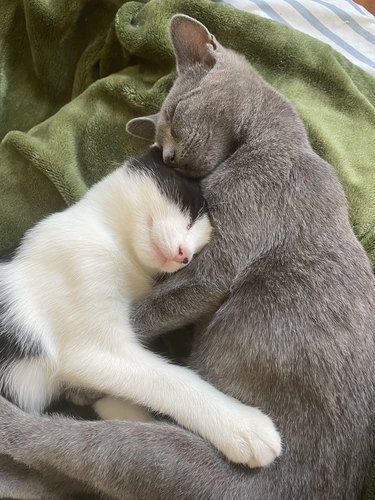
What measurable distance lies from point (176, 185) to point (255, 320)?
1.13ft

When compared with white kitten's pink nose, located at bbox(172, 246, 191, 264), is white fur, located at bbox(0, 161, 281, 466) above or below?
below

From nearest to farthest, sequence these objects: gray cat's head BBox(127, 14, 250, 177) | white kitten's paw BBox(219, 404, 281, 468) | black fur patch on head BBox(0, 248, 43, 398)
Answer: white kitten's paw BBox(219, 404, 281, 468) → black fur patch on head BBox(0, 248, 43, 398) → gray cat's head BBox(127, 14, 250, 177)

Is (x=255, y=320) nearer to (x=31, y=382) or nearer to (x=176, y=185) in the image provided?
(x=176, y=185)

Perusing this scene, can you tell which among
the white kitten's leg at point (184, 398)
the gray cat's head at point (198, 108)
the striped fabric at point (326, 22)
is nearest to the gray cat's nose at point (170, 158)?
the gray cat's head at point (198, 108)

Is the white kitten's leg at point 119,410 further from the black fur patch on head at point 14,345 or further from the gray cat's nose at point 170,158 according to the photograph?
the gray cat's nose at point 170,158

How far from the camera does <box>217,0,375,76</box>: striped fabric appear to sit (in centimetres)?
194

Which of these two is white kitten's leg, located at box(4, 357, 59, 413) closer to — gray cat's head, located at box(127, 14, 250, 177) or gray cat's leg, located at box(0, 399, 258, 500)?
gray cat's leg, located at box(0, 399, 258, 500)

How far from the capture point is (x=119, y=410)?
1.28 meters

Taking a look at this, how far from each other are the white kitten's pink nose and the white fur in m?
0.01

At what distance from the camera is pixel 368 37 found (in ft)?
6.44

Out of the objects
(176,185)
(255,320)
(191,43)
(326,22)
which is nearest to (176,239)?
(176,185)

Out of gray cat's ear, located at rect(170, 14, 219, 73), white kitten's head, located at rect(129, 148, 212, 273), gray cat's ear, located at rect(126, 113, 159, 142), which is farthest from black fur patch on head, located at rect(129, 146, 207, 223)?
gray cat's ear, located at rect(170, 14, 219, 73)

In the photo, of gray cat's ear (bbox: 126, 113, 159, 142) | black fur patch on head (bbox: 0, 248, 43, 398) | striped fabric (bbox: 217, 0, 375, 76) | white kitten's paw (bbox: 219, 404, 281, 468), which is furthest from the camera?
striped fabric (bbox: 217, 0, 375, 76)

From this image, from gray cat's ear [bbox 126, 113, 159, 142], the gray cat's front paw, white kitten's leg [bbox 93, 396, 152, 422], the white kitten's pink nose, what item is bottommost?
the gray cat's front paw
